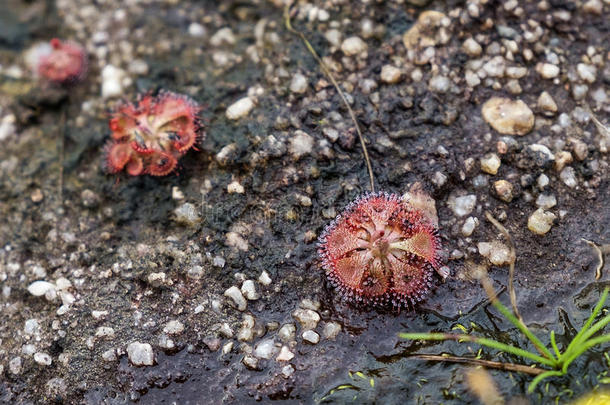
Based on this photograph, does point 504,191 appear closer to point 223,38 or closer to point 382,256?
point 382,256

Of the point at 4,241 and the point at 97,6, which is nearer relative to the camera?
the point at 4,241

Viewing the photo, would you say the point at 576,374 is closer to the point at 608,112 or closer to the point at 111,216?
the point at 608,112

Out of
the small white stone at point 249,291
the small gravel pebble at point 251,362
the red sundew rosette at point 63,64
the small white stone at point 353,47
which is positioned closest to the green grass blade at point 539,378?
the small gravel pebble at point 251,362

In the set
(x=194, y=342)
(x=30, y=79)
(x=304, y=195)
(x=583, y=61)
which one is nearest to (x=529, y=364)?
(x=304, y=195)

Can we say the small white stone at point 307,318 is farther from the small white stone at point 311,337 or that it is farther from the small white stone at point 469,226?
the small white stone at point 469,226

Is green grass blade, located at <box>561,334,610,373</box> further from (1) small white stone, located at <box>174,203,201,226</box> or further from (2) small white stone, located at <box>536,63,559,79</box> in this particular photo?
(1) small white stone, located at <box>174,203,201,226</box>

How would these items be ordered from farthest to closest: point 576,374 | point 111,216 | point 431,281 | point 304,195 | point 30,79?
point 30,79 → point 111,216 → point 304,195 → point 431,281 → point 576,374
